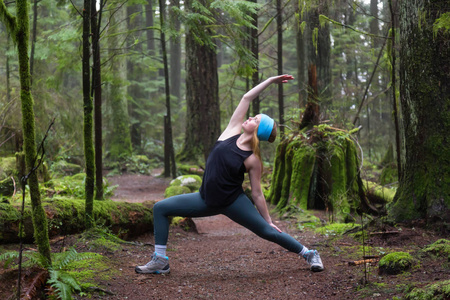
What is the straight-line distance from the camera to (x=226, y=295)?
156 inches

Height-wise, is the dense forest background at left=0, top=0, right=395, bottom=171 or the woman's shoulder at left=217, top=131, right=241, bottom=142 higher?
the dense forest background at left=0, top=0, right=395, bottom=171

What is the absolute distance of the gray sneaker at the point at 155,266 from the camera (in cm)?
450

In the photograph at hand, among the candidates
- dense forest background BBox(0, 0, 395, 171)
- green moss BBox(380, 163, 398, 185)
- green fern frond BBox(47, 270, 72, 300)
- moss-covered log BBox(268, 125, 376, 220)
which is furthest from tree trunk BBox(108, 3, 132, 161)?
green fern frond BBox(47, 270, 72, 300)

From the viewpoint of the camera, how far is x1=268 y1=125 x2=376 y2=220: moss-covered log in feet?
29.8

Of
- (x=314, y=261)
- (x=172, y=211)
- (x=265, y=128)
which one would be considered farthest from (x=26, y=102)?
(x=314, y=261)

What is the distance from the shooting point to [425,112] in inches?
206

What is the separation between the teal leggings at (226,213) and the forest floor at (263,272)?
0.43 metres

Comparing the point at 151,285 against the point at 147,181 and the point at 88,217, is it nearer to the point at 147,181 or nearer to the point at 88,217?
the point at 88,217

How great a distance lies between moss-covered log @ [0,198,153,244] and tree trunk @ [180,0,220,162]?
795 cm

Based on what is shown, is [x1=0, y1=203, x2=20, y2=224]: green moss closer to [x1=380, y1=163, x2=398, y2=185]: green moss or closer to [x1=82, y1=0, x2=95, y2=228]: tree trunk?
[x1=82, y1=0, x2=95, y2=228]: tree trunk

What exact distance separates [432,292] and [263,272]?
2.21 metres

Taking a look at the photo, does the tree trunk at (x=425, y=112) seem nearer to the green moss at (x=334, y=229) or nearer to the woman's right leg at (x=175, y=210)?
the green moss at (x=334, y=229)

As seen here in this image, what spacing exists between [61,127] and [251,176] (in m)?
13.9

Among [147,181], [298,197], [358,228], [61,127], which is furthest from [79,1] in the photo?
[358,228]
